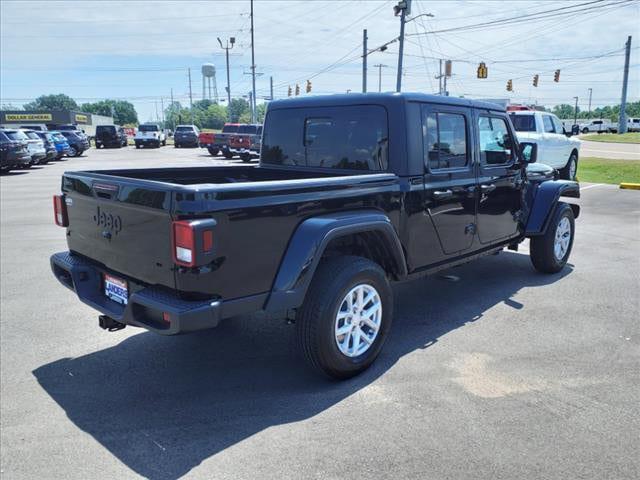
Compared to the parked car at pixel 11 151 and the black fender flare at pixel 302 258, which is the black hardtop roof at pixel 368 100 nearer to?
the black fender flare at pixel 302 258

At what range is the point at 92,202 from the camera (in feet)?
11.9

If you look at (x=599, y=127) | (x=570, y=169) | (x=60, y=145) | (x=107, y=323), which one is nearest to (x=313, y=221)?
(x=107, y=323)

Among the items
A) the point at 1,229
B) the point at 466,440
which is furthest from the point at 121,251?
the point at 1,229

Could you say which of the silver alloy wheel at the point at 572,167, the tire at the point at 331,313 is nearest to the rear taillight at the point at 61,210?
the tire at the point at 331,313

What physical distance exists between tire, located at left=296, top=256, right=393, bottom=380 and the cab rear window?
3.23 ft

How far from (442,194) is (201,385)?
2412mm

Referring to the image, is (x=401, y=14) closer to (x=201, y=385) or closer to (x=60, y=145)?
(x=60, y=145)

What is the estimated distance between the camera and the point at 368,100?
4.31 m

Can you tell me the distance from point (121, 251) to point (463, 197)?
290 cm

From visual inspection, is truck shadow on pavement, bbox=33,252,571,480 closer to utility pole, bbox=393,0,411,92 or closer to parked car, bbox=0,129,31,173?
parked car, bbox=0,129,31,173

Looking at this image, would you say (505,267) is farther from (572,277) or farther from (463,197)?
(463,197)

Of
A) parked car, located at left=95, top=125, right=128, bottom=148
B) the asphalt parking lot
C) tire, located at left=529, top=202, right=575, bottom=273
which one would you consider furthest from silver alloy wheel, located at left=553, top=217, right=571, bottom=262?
parked car, located at left=95, top=125, right=128, bottom=148

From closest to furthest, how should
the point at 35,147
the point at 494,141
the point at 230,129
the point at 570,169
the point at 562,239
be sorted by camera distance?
the point at 494,141, the point at 562,239, the point at 570,169, the point at 35,147, the point at 230,129

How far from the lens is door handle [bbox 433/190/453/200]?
14.5 feet
